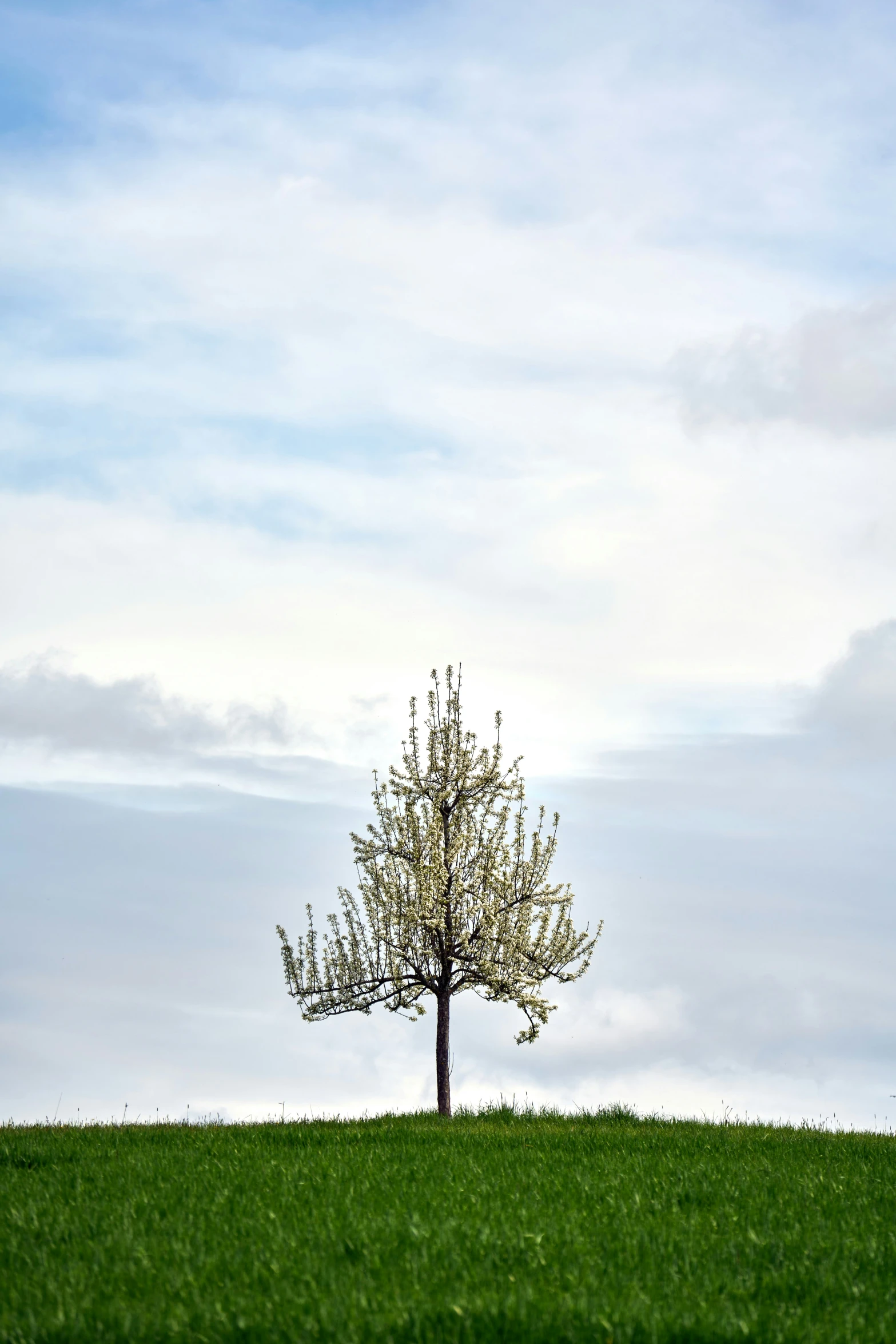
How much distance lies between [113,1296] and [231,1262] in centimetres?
89

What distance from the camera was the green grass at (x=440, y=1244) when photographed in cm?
679

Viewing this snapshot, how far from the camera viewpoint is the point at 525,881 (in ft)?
74.4

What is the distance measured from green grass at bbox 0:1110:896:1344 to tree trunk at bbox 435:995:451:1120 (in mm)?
7600

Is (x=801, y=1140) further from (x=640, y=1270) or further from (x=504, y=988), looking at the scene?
(x=640, y=1270)

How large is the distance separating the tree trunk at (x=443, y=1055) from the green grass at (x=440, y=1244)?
7.60 metres

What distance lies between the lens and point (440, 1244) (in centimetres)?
816

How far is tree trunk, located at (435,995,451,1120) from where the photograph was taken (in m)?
21.2

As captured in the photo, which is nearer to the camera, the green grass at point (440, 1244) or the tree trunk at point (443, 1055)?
the green grass at point (440, 1244)

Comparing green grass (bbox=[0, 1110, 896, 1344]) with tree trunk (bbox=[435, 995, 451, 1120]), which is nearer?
green grass (bbox=[0, 1110, 896, 1344])

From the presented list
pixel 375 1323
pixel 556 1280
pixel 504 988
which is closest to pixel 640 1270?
pixel 556 1280

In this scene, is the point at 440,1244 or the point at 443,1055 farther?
the point at 443,1055

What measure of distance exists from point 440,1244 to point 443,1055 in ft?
44.7

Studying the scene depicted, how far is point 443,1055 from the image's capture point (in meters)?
21.4

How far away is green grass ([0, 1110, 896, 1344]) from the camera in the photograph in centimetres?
679
